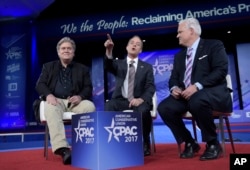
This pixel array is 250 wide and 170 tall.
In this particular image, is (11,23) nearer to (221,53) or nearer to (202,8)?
(202,8)

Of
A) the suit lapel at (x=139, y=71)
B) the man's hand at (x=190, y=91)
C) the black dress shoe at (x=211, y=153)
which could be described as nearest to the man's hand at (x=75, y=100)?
the suit lapel at (x=139, y=71)

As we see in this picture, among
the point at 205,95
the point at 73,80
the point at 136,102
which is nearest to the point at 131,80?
the point at 136,102

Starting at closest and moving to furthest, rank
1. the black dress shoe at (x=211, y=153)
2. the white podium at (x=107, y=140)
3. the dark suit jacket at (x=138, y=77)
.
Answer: the white podium at (x=107, y=140) → the black dress shoe at (x=211, y=153) → the dark suit jacket at (x=138, y=77)

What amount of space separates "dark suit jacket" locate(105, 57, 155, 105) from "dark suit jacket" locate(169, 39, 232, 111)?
440 millimetres

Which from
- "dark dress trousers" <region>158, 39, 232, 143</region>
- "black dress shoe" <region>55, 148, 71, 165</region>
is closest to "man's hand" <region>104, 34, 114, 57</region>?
"dark dress trousers" <region>158, 39, 232, 143</region>

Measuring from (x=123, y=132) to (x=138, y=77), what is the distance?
1.04m

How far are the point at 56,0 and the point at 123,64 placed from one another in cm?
544

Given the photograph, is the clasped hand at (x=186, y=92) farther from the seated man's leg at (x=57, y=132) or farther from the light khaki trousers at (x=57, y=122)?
the seated man's leg at (x=57, y=132)

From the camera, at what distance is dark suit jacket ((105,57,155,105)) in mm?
2799

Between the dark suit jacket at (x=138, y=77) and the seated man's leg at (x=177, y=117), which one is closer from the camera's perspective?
the seated man's leg at (x=177, y=117)

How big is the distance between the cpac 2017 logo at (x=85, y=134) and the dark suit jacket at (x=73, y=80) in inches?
28.6

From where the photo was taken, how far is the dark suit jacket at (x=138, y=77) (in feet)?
9.18

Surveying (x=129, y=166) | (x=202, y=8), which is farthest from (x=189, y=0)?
(x=129, y=166)

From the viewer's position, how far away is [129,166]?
189 cm
